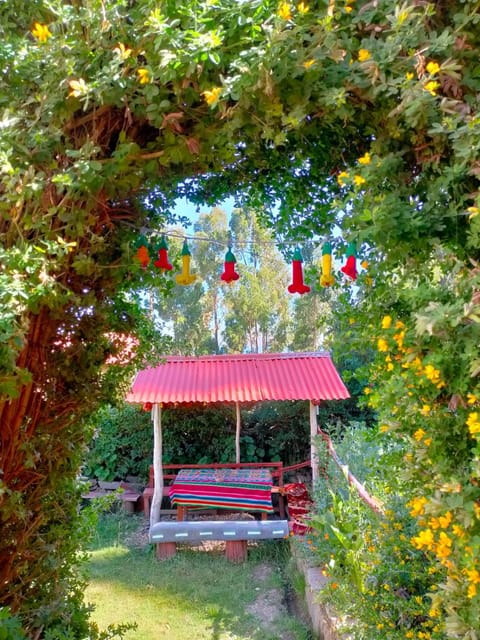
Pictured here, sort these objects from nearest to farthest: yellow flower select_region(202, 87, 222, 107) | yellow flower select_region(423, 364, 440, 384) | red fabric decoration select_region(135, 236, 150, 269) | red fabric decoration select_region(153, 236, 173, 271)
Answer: yellow flower select_region(423, 364, 440, 384), yellow flower select_region(202, 87, 222, 107), red fabric decoration select_region(135, 236, 150, 269), red fabric decoration select_region(153, 236, 173, 271)

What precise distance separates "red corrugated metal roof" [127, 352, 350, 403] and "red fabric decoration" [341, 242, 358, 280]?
14.4ft

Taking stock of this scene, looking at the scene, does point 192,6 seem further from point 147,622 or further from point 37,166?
point 147,622

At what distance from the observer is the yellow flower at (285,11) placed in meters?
1.24

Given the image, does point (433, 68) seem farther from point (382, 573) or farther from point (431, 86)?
point (382, 573)

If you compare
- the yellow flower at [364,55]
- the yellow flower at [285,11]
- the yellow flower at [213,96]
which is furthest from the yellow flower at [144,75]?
the yellow flower at [364,55]

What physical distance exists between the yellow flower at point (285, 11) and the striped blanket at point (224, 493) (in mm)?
5492

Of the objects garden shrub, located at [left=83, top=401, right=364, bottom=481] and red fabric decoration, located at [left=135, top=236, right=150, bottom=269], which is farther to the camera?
garden shrub, located at [left=83, top=401, right=364, bottom=481]

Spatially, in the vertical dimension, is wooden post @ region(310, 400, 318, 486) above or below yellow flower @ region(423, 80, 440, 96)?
below

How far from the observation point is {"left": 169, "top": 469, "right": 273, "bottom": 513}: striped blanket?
5961 millimetres

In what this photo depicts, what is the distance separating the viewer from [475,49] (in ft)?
4.23

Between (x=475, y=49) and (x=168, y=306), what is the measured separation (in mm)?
15607

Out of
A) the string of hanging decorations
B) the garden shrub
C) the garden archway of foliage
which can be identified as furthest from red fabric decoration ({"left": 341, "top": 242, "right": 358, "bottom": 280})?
the garden shrub

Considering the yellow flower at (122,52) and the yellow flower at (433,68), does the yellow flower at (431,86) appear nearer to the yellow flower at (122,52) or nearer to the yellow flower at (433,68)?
the yellow flower at (433,68)

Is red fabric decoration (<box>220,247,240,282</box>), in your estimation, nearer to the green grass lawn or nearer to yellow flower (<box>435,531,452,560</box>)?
yellow flower (<box>435,531,452,560</box>)
